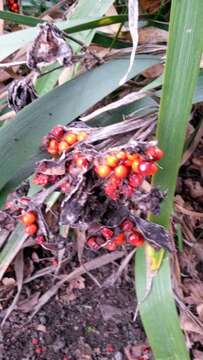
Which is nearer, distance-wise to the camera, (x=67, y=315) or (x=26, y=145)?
(x=26, y=145)

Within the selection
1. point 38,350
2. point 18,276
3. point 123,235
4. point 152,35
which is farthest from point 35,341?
point 152,35

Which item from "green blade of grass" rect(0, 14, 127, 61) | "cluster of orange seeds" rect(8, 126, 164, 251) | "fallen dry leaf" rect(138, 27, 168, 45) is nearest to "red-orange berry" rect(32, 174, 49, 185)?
"cluster of orange seeds" rect(8, 126, 164, 251)

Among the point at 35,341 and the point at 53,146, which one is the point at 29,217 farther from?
the point at 35,341

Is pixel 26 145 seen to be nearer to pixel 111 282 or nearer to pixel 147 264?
pixel 147 264

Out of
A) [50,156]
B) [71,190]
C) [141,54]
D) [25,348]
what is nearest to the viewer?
[71,190]

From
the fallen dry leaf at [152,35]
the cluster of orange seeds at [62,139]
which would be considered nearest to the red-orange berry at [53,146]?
the cluster of orange seeds at [62,139]

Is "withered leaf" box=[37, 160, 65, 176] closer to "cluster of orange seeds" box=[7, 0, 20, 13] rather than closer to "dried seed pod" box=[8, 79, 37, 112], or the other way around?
"dried seed pod" box=[8, 79, 37, 112]

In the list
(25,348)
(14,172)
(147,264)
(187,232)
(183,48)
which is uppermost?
(183,48)

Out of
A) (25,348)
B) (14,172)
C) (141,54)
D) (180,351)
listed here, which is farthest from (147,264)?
(25,348)
